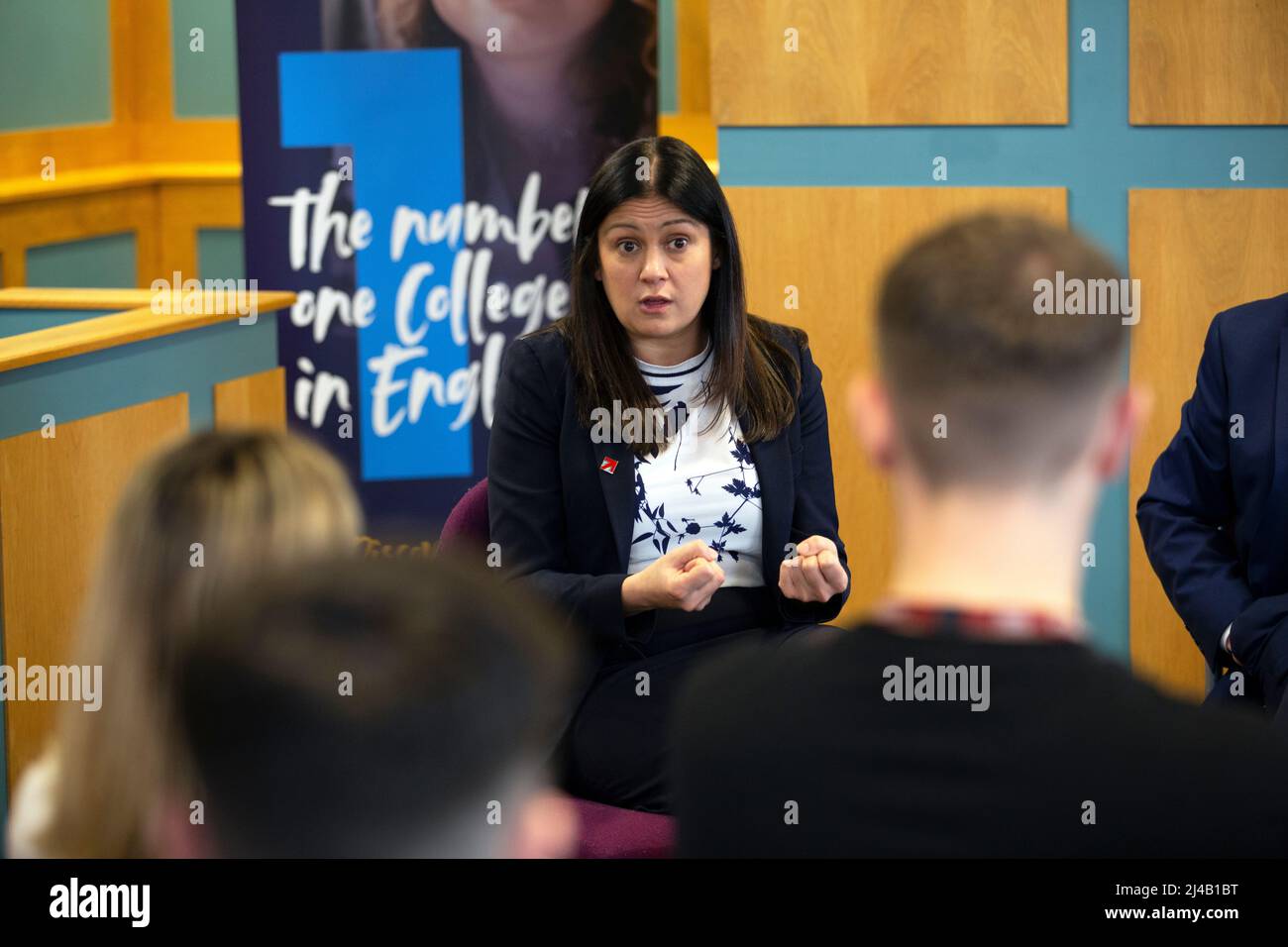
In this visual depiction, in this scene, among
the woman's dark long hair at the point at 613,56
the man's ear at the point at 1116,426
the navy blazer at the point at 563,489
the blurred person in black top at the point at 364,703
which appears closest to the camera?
the blurred person in black top at the point at 364,703

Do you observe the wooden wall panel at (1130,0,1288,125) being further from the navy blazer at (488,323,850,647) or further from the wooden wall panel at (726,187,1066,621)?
the navy blazer at (488,323,850,647)

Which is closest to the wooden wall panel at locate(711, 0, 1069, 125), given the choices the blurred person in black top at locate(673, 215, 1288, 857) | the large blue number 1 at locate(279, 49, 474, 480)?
the large blue number 1 at locate(279, 49, 474, 480)

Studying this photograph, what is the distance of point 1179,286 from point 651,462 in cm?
164

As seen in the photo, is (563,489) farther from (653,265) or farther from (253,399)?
(253,399)

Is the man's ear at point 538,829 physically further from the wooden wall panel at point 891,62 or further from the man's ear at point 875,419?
the wooden wall panel at point 891,62

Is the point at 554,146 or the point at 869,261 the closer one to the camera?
the point at 869,261

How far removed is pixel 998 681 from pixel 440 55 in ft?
11.5

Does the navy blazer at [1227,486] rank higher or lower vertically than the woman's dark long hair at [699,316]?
lower

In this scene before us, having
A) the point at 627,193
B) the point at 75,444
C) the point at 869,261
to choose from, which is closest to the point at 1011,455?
the point at 627,193

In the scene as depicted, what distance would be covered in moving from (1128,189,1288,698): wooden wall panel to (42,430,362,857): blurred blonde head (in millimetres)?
2544

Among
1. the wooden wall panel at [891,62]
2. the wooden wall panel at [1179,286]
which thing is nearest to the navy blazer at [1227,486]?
the wooden wall panel at [1179,286]

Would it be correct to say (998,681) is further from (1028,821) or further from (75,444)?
(75,444)

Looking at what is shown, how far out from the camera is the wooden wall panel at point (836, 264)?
3439mm
